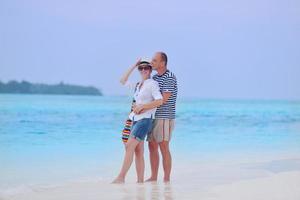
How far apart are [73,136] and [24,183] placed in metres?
4.47

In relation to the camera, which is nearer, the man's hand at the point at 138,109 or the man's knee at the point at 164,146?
the man's hand at the point at 138,109

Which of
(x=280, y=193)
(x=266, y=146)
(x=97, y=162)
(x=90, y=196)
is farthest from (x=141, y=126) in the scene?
(x=266, y=146)

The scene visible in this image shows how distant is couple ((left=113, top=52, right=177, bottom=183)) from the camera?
4.77 metres

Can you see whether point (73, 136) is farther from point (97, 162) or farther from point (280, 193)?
point (280, 193)

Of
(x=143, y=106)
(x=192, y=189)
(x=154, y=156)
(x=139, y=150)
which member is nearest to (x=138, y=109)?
(x=143, y=106)

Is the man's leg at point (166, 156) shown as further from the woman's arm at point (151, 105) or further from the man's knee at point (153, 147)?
the woman's arm at point (151, 105)

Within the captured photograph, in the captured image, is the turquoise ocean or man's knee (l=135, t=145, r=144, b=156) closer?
man's knee (l=135, t=145, r=144, b=156)

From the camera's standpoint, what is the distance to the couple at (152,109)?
4.77 meters

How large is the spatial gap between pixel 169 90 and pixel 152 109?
0.59 ft

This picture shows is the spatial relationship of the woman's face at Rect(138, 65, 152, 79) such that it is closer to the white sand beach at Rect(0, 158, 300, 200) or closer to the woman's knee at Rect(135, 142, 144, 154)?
the woman's knee at Rect(135, 142, 144, 154)

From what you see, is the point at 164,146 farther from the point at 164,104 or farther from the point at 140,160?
the point at 164,104

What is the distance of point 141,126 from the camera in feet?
15.7

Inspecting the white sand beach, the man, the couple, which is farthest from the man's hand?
the white sand beach

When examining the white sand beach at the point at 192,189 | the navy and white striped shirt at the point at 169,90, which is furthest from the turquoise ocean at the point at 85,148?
the navy and white striped shirt at the point at 169,90
